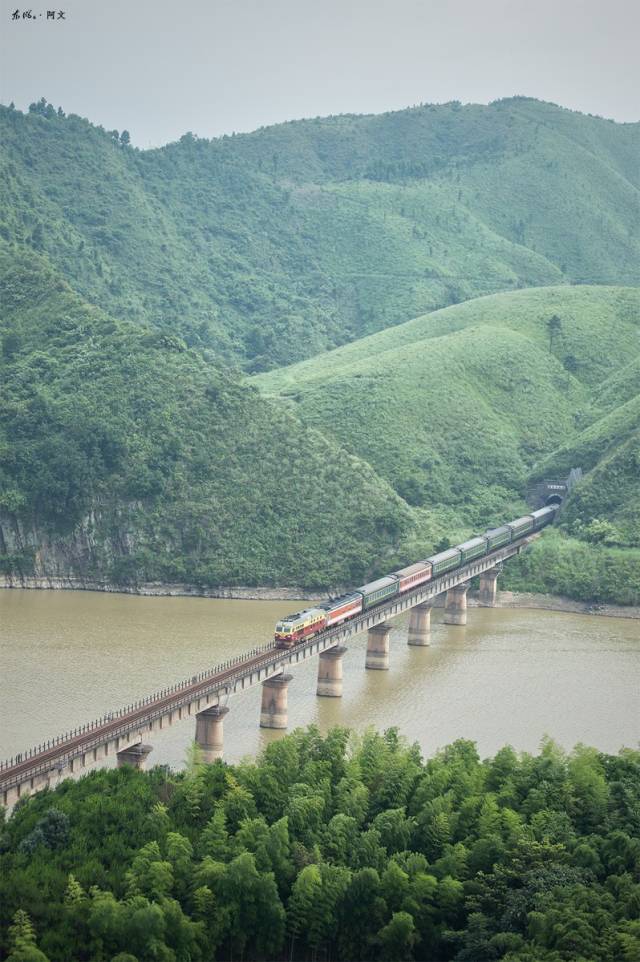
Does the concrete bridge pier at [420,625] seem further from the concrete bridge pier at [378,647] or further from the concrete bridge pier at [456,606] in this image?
the concrete bridge pier at [378,647]

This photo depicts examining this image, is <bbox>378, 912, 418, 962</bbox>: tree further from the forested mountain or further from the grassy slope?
the forested mountain

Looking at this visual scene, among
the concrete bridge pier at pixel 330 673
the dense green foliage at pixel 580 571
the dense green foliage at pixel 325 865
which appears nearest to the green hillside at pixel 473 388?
the dense green foliage at pixel 580 571

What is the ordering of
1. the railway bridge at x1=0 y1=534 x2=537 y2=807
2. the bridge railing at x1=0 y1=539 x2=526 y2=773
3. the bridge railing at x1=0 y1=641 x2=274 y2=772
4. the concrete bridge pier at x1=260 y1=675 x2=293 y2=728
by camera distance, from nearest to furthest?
the railway bridge at x1=0 y1=534 x2=537 y2=807, the bridge railing at x1=0 y1=641 x2=274 y2=772, the bridge railing at x1=0 y1=539 x2=526 y2=773, the concrete bridge pier at x1=260 y1=675 x2=293 y2=728

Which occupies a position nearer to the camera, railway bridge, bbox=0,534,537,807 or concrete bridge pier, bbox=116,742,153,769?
railway bridge, bbox=0,534,537,807

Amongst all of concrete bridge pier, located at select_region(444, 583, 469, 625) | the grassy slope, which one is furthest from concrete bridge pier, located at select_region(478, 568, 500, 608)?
concrete bridge pier, located at select_region(444, 583, 469, 625)

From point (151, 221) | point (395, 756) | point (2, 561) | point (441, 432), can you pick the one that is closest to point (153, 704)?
point (395, 756)

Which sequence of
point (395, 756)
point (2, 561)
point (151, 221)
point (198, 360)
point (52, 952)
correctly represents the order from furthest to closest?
point (151, 221) → point (198, 360) → point (2, 561) → point (395, 756) → point (52, 952)

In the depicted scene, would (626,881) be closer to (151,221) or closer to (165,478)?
(165,478)
